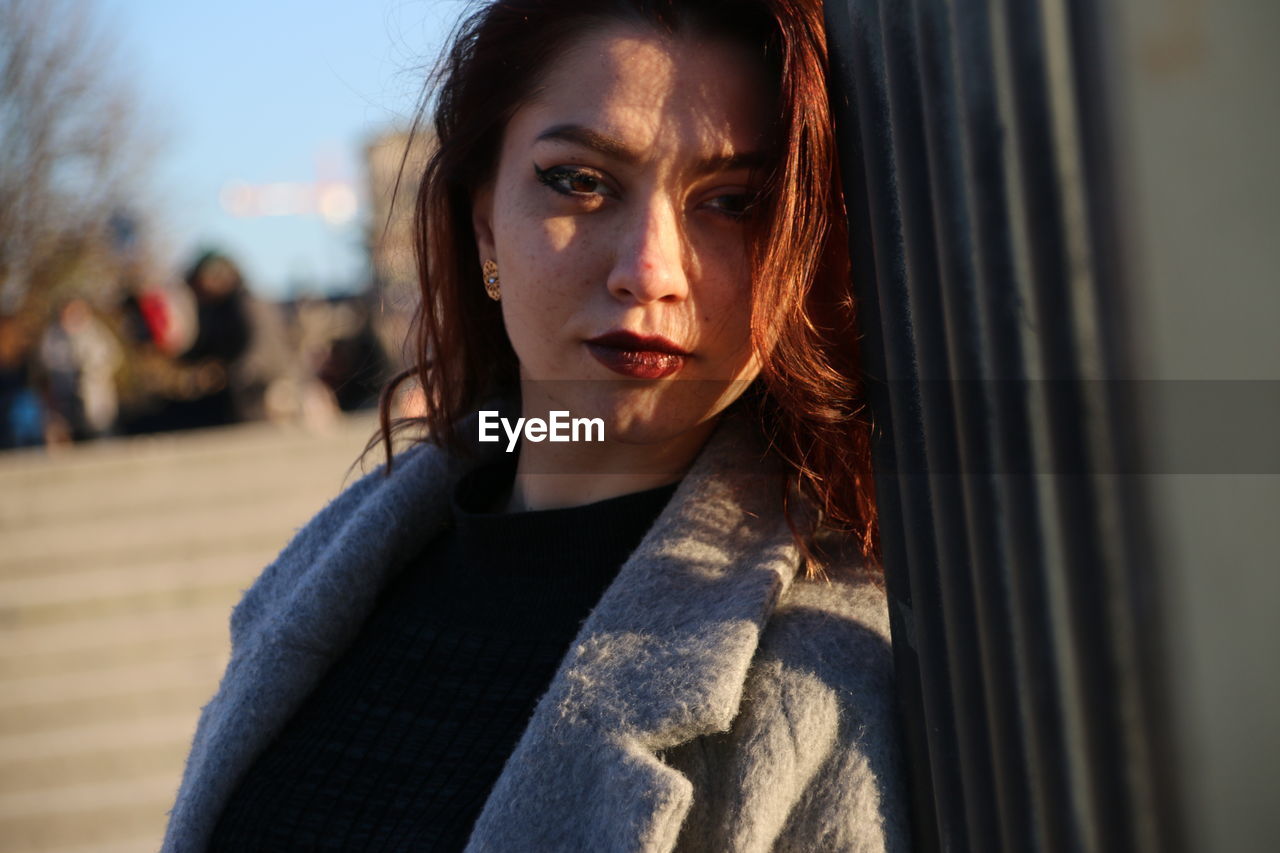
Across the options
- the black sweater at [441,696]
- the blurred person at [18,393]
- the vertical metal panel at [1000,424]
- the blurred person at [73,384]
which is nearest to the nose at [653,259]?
the vertical metal panel at [1000,424]

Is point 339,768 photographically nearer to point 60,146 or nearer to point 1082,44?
point 1082,44

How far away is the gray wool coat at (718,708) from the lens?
47.1 inches

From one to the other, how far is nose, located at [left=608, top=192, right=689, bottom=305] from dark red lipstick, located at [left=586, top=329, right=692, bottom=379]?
48 millimetres

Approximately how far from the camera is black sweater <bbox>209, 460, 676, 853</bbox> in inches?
58.3

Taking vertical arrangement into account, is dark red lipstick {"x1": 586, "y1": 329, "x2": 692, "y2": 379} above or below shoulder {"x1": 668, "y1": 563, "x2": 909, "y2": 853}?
above

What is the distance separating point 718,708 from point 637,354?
41 centimetres

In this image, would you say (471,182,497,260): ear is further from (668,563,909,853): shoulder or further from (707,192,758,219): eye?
(668,563,909,853): shoulder

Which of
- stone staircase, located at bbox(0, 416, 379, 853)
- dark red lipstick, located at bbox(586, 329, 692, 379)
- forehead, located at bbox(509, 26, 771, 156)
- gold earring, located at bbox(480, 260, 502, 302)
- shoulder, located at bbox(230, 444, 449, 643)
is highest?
forehead, located at bbox(509, 26, 771, 156)

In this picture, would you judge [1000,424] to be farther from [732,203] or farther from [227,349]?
[227,349]

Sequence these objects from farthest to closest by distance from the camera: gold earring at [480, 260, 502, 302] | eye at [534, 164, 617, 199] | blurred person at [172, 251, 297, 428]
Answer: blurred person at [172, 251, 297, 428], gold earring at [480, 260, 502, 302], eye at [534, 164, 617, 199]

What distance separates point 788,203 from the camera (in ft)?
4.26

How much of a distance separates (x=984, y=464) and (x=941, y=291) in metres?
0.15

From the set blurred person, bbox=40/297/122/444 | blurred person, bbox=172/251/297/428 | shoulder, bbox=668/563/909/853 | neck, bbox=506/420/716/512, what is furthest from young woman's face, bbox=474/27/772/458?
blurred person, bbox=40/297/122/444

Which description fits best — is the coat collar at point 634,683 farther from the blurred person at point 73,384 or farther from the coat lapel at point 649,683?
the blurred person at point 73,384
